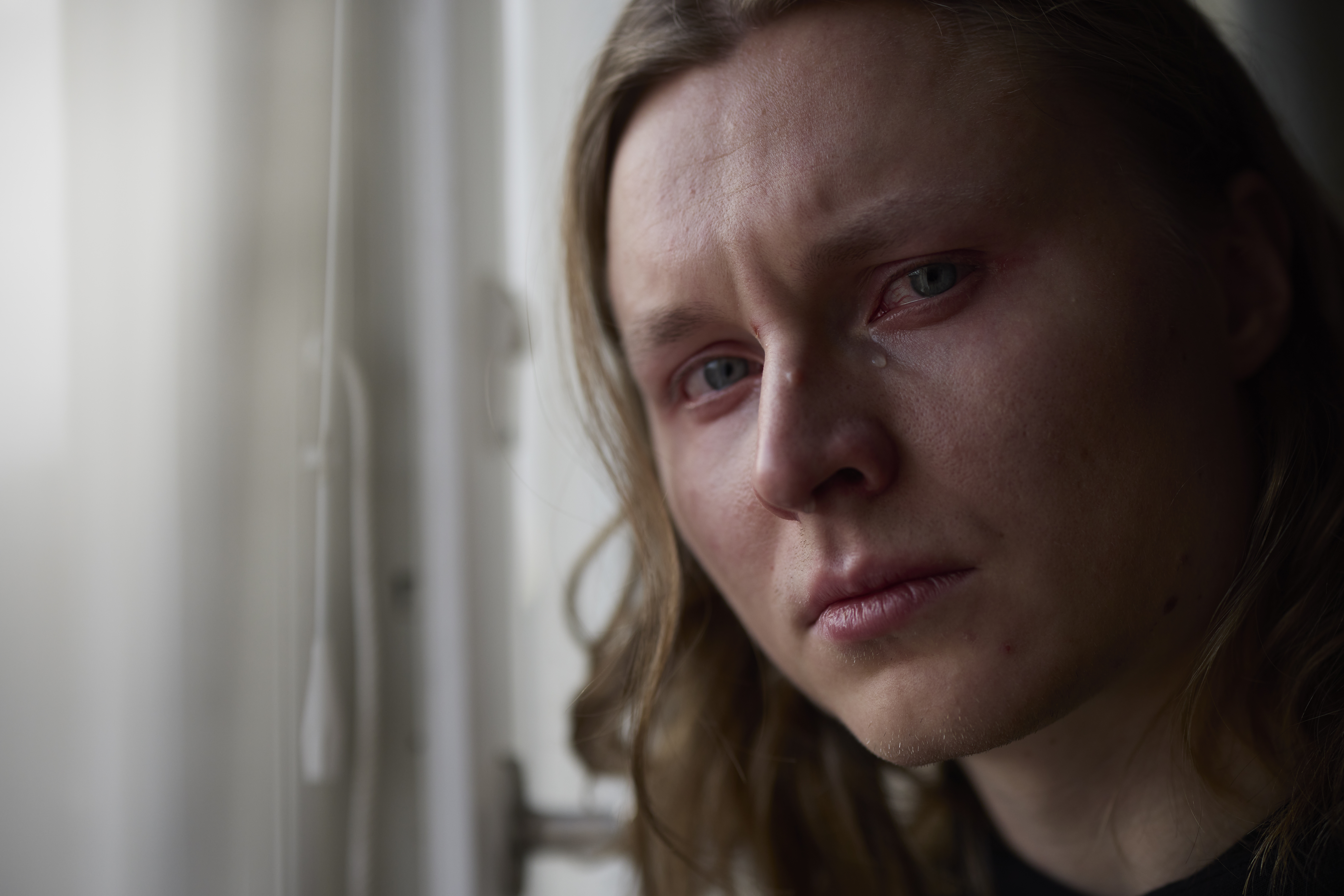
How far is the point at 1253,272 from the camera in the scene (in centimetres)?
78

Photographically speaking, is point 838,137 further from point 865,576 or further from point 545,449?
point 545,449

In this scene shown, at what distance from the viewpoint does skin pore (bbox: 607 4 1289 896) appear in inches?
25.1

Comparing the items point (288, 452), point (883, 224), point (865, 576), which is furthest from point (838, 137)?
point (288, 452)

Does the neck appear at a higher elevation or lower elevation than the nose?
lower

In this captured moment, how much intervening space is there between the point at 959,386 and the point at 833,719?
541 millimetres

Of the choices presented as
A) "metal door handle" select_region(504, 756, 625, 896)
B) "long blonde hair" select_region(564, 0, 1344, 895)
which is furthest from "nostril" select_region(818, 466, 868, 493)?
"metal door handle" select_region(504, 756, 625, 896)

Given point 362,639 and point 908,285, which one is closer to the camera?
point 908,285

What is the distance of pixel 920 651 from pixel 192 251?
66cm

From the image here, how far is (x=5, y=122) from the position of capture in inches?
25.2

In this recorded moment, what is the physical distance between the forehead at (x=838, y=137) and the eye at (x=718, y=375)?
0.34 ft

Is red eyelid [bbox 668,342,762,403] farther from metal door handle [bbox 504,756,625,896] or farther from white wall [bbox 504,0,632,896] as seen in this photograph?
metal door handle [bbox 504,756,625,896]

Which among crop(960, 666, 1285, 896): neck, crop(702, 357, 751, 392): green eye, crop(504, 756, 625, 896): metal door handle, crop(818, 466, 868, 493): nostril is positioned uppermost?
crop(702, 357, 751, 392): green eye

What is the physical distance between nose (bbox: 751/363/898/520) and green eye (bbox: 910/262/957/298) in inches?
3.3

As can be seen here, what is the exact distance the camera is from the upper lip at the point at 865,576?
65 centimetres
